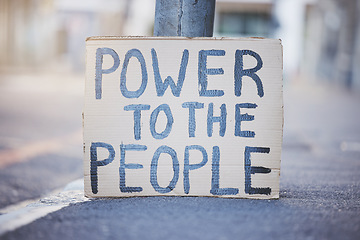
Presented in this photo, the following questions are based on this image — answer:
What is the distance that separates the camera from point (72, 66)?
965 inches

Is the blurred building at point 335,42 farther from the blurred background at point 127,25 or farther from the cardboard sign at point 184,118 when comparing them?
the cardboard sign at point 184,118

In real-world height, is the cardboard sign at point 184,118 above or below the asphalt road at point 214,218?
above

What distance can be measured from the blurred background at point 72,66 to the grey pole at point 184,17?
2116 millimetres

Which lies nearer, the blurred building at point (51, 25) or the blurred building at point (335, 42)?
the blurred building at point (335, 42)

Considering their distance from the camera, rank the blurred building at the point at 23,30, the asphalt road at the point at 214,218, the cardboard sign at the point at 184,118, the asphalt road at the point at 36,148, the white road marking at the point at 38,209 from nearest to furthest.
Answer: the asphalt road at the point at 214,218
the white road marking at the point at 38,209
the cardboard sign at the point at 184,118
the asphalt road at the point at 36,148
the blurred building at the point at 23,30

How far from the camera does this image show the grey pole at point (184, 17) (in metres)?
2.91

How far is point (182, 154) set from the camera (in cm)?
262

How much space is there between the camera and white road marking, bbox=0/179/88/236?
2182 mm

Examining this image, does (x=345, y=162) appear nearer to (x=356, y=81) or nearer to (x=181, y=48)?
(x=181, y=48)

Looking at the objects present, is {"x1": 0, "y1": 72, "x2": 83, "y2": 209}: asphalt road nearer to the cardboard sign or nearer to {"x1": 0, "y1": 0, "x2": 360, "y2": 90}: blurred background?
the cardboard sign

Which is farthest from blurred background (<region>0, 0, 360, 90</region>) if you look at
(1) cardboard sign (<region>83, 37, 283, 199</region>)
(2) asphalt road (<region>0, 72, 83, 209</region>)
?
(1) cardboard sign (<region>83, 37, 283, 199</region>)

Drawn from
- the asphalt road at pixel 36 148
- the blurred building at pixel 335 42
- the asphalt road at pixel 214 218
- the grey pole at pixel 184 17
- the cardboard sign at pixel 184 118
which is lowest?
the asphalt road at pixel 36 148

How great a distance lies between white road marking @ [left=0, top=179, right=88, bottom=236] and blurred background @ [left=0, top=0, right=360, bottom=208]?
108 centimetres

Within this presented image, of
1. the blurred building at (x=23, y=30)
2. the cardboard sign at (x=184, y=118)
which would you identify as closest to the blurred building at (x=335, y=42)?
the blurred building at (x=23, y=30)
